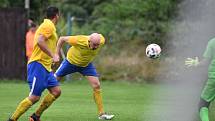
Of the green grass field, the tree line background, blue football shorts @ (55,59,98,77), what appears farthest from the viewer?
the tree line background

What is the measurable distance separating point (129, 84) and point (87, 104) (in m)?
7.87

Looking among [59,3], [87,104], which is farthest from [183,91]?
[59,3]

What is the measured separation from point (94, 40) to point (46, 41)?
6.28 feet

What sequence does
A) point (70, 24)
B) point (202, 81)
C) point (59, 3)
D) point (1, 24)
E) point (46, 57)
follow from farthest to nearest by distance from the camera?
point (59, 3) → point (70, 24) → point (1, 24) → point (202, 81) → point (46, 57)

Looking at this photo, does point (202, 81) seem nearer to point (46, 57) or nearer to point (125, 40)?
point (46, 57)

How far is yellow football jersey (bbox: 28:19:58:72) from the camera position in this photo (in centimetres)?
1277

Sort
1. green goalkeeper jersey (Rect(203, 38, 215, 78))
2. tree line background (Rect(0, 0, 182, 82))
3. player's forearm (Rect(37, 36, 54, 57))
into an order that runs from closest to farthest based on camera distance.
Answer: green goalkeeper jersey (Rect(203, 38, 215, 78))
player's forearm (Rect(37, 36, 54, 57))
tree line background (Rect(0, 0, 182, 82))

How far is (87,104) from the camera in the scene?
59.6 feet

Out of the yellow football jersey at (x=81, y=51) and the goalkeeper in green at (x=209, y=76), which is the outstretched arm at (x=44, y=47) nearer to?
the goalkeeper in green at (x=209, y=76)

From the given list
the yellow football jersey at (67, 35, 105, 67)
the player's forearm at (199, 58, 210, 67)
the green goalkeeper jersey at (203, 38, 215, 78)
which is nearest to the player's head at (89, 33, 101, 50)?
the yellow football jersey at (67, 35, 105, 67)

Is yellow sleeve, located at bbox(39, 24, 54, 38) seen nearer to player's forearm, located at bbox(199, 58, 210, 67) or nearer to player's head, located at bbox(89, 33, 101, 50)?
player's head, located at bbox(89, 33, 101, 50)

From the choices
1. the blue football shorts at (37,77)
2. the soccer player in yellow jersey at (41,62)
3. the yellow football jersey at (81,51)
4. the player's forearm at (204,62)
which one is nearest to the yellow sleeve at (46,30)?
the soccer player in yellow jersey at (41,62)

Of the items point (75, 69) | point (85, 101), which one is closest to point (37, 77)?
point (75, 69)

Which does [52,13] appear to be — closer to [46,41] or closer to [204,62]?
[46,41]
